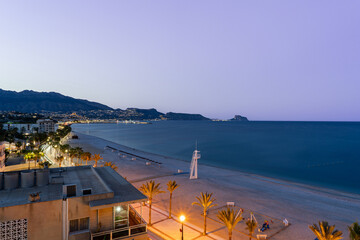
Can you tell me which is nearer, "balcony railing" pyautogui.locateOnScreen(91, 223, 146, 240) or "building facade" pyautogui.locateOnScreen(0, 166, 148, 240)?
"building facade" pyautogui.locateOnScreen(0, 166, 148, 240)

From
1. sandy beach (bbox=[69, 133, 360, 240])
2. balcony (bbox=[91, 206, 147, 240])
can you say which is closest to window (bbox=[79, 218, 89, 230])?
balcony (bbox=[91, 206, 147, 240])

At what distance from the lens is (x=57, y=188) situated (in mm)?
13320

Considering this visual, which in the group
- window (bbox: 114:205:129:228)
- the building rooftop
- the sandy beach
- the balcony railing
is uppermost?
the building rooftop

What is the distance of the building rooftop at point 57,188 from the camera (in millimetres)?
11755

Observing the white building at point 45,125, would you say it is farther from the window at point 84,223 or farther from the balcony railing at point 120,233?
the balcony railing at point 120,233

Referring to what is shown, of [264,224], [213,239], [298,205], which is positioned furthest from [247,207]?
[213,239]

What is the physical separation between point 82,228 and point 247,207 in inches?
802

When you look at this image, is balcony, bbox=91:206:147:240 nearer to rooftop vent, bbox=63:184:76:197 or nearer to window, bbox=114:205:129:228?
window, bbox=114:205:129:228

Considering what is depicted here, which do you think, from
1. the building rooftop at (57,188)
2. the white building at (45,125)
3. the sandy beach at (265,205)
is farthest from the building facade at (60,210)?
the white building at (45,125)

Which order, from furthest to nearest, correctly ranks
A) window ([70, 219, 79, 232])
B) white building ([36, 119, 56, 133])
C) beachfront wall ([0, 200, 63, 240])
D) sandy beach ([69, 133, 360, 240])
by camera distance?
white building ([36, 119, 56, 133]) < sandy beach ([69, 133, 360, 240]) < window ([70, 219, 79, 232]) < beachfront wall ([0, 200, 63, 240])

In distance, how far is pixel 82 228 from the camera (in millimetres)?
11914

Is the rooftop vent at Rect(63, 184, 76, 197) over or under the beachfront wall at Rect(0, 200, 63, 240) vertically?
over

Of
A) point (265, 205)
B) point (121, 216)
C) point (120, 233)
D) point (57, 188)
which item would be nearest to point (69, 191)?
point (57, 188)

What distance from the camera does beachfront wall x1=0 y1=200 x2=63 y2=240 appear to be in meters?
10.4
